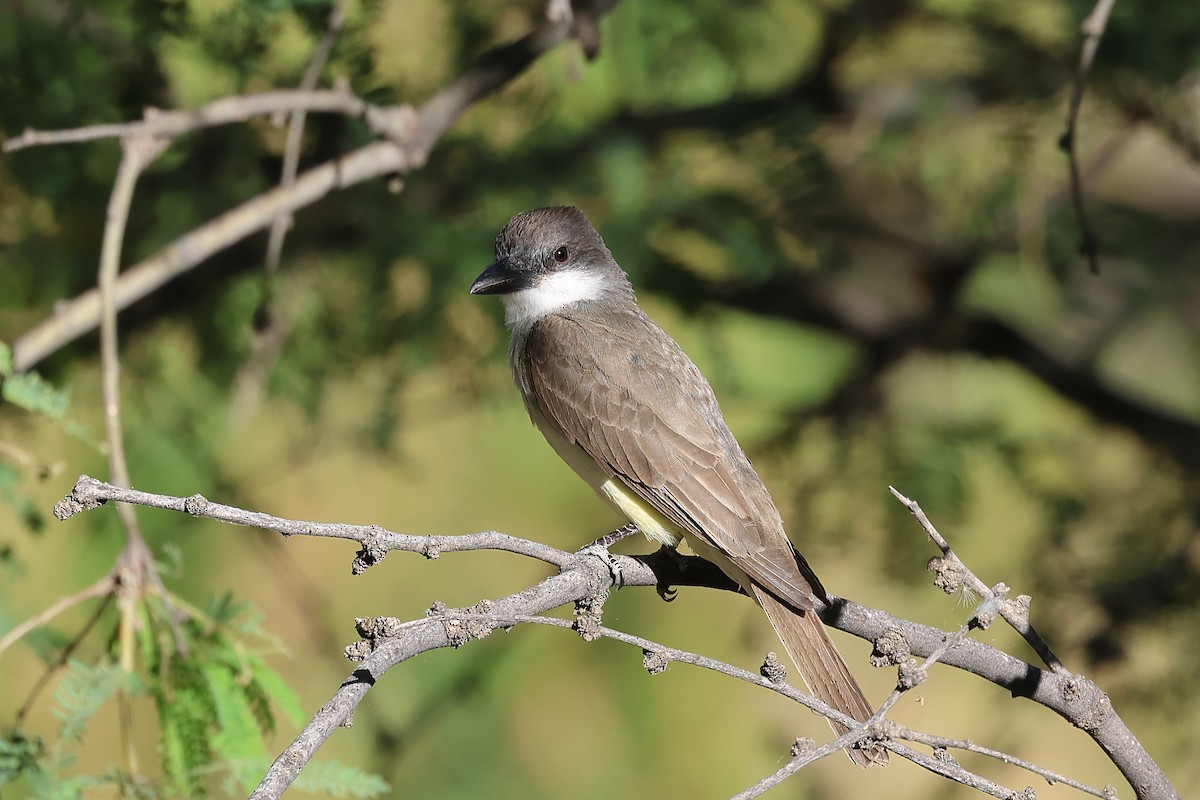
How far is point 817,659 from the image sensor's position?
366cm

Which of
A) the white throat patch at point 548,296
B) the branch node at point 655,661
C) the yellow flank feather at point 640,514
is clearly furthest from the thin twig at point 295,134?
the branch node at point 655,661

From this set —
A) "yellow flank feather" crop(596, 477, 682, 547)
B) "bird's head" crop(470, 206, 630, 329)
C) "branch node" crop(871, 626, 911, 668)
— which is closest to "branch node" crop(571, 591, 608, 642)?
"branch node" crop(871, 626, 911, 668)

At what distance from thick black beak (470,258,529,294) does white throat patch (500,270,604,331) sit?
0.08 meters


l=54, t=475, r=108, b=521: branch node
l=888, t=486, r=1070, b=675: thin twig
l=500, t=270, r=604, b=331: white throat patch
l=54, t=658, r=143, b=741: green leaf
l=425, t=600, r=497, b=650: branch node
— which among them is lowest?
l=888, t=486, r=1070, b=675: thin twig

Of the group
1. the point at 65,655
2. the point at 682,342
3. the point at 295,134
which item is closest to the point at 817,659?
the point at 65,655

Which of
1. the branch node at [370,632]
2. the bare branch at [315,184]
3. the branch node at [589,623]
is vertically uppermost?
the bare branch at [315,184]

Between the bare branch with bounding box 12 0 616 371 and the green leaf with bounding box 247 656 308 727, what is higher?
the bare branch with bounding box 12 0 616 371

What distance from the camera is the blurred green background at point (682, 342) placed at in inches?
229

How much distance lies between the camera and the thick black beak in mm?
4543

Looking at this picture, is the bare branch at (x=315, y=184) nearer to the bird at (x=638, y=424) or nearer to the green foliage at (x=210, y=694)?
the bird at (x=638, y=424)

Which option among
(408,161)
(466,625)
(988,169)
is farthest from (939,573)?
(988,169)

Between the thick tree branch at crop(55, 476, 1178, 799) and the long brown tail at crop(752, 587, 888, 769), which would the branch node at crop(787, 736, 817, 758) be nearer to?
the thick tree branch at crop(55, 476, 1178, 799)

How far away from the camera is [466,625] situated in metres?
2.27

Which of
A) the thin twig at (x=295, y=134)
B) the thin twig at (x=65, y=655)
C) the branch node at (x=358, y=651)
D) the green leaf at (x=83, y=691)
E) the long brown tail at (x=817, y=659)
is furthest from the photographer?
the thin twig at (x=295, y=134)
